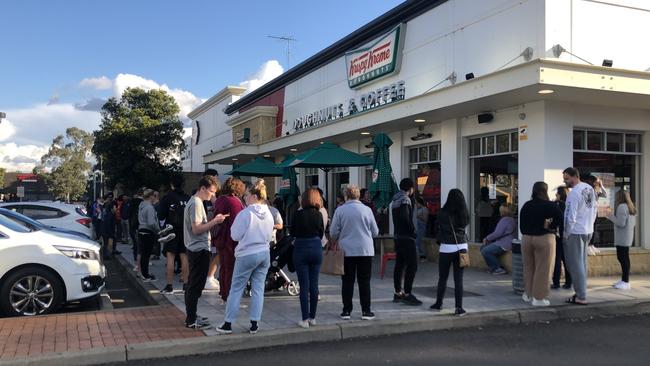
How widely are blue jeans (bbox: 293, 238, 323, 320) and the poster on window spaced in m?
7.39

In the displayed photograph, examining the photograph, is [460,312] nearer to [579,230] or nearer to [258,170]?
[579,230]

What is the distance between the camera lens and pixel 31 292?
7.18 meters

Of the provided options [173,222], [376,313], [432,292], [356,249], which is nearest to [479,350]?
[376,313]

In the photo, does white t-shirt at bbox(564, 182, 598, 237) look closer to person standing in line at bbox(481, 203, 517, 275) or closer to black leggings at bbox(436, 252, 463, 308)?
black leggings at bbox(436, 252, 463, 308)

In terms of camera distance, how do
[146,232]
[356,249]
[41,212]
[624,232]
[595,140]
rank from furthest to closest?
[41,212]
[595,140]
[146,232]
[624,232]
[356,249]

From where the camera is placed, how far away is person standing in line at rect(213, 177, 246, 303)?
7059 mm

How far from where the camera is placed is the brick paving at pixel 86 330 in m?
5.64

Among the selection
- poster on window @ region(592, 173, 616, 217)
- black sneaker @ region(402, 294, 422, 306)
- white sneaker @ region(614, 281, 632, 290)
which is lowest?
black sneaker @ region(402, 294, 422, 306)

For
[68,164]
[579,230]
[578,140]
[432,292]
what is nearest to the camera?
[579,230]

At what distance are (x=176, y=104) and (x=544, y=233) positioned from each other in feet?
99.2

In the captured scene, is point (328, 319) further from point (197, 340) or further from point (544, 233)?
point (544, 233)

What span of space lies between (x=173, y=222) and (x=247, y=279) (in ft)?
10.5

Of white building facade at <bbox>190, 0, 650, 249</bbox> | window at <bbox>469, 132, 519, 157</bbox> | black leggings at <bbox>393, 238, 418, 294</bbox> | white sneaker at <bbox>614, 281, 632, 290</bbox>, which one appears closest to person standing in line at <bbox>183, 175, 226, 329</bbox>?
black leggings at <bbox>393, 238, 418, 294</bbox>

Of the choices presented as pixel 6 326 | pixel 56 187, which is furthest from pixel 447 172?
pixel 56 187
